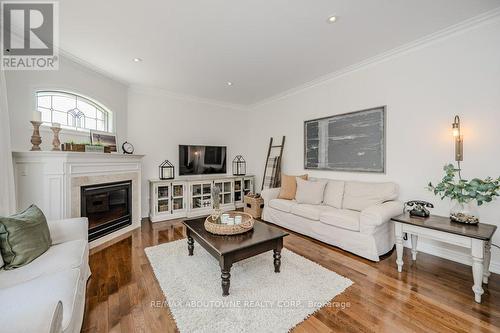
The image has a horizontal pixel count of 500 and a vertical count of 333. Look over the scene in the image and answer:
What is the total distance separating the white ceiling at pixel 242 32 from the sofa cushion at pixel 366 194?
189 centimetres

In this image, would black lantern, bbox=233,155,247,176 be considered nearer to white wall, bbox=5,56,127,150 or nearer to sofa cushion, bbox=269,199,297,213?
sofa cushion, bbox=269,199,297,213

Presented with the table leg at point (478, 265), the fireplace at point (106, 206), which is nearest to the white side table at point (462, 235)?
the table leg at point (478, 265)

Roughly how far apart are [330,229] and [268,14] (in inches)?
107

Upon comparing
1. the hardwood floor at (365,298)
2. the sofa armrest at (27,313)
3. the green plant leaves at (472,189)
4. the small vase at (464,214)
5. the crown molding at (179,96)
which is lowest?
the hardwood floor at (365,298)

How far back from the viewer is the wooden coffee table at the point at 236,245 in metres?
1.82

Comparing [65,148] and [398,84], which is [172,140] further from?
[398,84]

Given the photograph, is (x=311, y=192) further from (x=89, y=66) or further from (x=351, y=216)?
(x=89, y=66)

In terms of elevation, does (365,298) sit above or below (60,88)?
below

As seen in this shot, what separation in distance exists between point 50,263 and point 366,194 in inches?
137

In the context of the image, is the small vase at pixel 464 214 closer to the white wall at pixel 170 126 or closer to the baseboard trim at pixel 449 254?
the baseboard trim at pixel 449 254

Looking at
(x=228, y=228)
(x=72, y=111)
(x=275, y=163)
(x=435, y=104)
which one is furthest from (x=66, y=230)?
(x=435, y=104)

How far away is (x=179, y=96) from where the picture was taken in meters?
4.67

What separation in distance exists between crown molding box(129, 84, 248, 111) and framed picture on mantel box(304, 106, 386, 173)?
217 cm

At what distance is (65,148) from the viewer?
2.80m
